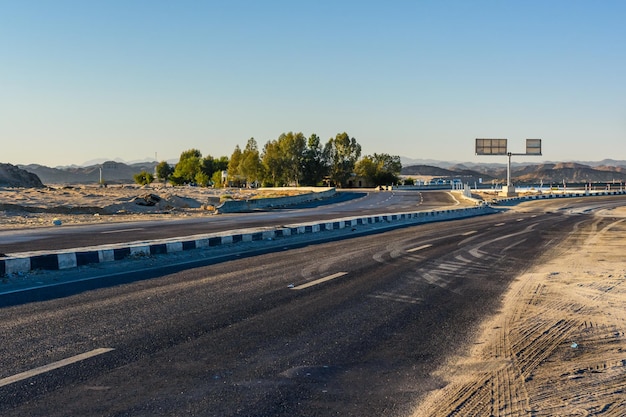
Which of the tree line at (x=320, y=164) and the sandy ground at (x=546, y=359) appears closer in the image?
the sandy ground at (x=546, y=359)

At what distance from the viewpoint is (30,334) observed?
698cm

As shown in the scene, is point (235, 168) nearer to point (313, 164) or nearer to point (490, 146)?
point (313, 164)

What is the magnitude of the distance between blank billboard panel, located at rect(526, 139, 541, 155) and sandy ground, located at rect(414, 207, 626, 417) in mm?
68110

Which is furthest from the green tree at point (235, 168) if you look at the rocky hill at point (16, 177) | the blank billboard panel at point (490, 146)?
the blank billboard panel at point (490, 146)

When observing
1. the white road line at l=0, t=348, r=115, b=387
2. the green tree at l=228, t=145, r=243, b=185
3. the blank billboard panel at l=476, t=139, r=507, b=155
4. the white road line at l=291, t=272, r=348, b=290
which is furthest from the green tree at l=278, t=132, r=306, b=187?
the white road line at l=0, t=348, r=115, b=387

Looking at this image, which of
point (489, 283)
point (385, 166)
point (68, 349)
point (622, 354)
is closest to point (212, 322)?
point (68, 349)

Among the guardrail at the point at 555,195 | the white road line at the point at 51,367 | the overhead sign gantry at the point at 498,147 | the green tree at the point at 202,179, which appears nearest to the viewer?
the white road line at the point at 51,367

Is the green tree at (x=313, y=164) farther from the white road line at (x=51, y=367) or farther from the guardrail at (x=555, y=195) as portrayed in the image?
the white road line at (x=51, y=367)

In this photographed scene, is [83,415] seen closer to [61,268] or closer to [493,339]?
[493,339]

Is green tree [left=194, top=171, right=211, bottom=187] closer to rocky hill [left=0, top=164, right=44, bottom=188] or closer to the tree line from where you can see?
the tree line

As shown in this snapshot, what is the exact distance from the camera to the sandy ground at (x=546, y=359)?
5.04 m

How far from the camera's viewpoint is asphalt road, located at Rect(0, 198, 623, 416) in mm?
5027

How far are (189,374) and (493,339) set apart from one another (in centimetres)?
359

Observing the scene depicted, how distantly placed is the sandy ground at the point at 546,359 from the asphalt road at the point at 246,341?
0.30 meters
